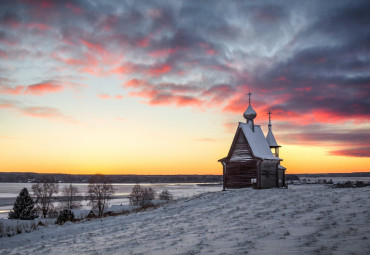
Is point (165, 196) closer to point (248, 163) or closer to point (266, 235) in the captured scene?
point (248, 163)

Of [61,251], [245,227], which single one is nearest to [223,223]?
[245,227]

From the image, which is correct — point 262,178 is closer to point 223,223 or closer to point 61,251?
point 223,223

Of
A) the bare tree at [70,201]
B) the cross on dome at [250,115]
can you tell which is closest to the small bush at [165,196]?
the bare tree at [70,201]

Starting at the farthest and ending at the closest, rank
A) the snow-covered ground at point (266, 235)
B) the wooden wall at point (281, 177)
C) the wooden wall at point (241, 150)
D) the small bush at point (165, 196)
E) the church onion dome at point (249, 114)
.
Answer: the small bush at point (165, 196), the wooden wall at point (281, 177), the church onion dome at point (249, 114), the wooden wall at point (241, 150), the snow-covered ground at point (266, 235)

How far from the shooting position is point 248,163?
1245 inches

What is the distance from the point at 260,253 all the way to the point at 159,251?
330 centimetres

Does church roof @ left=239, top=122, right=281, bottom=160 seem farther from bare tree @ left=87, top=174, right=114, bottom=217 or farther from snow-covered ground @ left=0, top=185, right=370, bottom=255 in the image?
bare tree @ left=87, top=174, right=114, bottom=217

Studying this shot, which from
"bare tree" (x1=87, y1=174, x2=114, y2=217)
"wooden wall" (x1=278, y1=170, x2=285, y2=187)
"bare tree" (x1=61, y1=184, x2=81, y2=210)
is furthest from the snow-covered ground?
"bare tree" (x1=61, y1=184, x2=81, y2=210)

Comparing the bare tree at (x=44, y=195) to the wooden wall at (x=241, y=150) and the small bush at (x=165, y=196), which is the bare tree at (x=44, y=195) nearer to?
the small bush at (x=165, y=196)

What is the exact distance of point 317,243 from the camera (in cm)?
826

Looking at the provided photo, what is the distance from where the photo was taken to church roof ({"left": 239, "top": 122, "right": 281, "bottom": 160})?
31797 mm

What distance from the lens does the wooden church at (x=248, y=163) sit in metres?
31.1

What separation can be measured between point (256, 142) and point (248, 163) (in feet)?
9.07

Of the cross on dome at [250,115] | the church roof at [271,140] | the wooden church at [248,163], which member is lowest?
the wooden church at [248,163]
